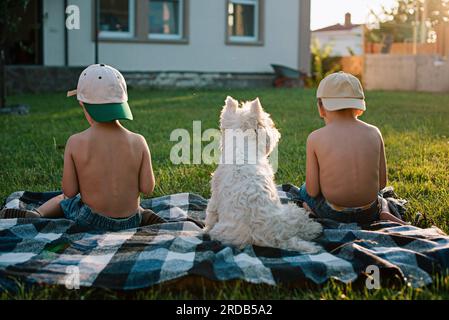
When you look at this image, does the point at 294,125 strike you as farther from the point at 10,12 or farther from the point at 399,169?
the point at 10,12

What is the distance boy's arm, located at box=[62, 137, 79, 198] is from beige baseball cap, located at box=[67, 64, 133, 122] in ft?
0.86

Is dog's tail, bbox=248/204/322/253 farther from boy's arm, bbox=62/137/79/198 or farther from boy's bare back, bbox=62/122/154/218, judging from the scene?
boy's arm, bbox=62/137/79/198

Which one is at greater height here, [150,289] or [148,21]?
[148,21]

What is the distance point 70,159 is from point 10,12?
9229 mm

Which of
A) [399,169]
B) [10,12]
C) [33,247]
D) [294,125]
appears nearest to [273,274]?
[33,247]

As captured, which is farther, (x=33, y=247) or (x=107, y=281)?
(x=33, y=247)

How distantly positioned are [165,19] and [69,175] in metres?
15.0

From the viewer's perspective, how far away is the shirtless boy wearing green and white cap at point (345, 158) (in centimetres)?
393

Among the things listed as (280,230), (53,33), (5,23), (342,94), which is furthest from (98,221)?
(53,33)

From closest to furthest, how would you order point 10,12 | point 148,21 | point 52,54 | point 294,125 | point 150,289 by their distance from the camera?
point 150,289 < point 294,125 < point 10,12 < point 52,54 < point 148,21

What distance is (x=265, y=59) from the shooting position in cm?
1977

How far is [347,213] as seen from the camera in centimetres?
406
